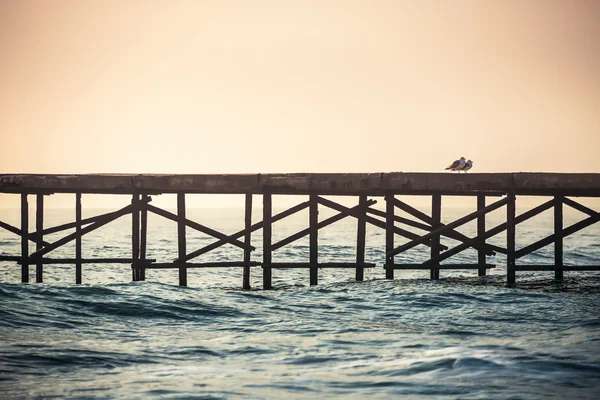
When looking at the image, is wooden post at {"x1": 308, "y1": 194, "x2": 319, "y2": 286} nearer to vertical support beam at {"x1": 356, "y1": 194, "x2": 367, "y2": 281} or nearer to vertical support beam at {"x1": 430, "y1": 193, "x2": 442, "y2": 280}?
vertical support beam at {"x1": 356, "y1": 194, "x2": 367, "y2": 281}

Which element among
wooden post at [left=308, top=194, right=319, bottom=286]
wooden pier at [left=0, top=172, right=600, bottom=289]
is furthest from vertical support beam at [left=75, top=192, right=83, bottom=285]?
wooden post at [left=308, top=194, right=319, bottom=286]

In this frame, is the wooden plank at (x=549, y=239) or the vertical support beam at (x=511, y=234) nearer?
the vertical support beam at (x=511, y=234)

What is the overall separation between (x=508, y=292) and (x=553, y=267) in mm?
1386

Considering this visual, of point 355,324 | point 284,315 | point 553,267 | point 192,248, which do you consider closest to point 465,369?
point 355,324

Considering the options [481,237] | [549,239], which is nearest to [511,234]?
[549,239]

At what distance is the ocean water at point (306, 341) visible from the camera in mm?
10977

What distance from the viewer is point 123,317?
16.5m

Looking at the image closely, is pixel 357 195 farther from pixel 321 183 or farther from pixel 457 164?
pixel 457 164

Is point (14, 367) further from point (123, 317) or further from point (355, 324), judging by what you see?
point (355, 324)

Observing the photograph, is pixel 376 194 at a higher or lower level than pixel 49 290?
higher

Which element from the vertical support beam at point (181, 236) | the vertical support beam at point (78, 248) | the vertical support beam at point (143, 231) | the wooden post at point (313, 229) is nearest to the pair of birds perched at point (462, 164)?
the wooden post at point (313, 229)

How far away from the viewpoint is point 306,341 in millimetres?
13773

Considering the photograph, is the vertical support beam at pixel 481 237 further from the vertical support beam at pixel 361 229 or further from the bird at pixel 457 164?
the vertical support beam at pixel 361 229

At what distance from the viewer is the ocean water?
Answer: 10977mm
